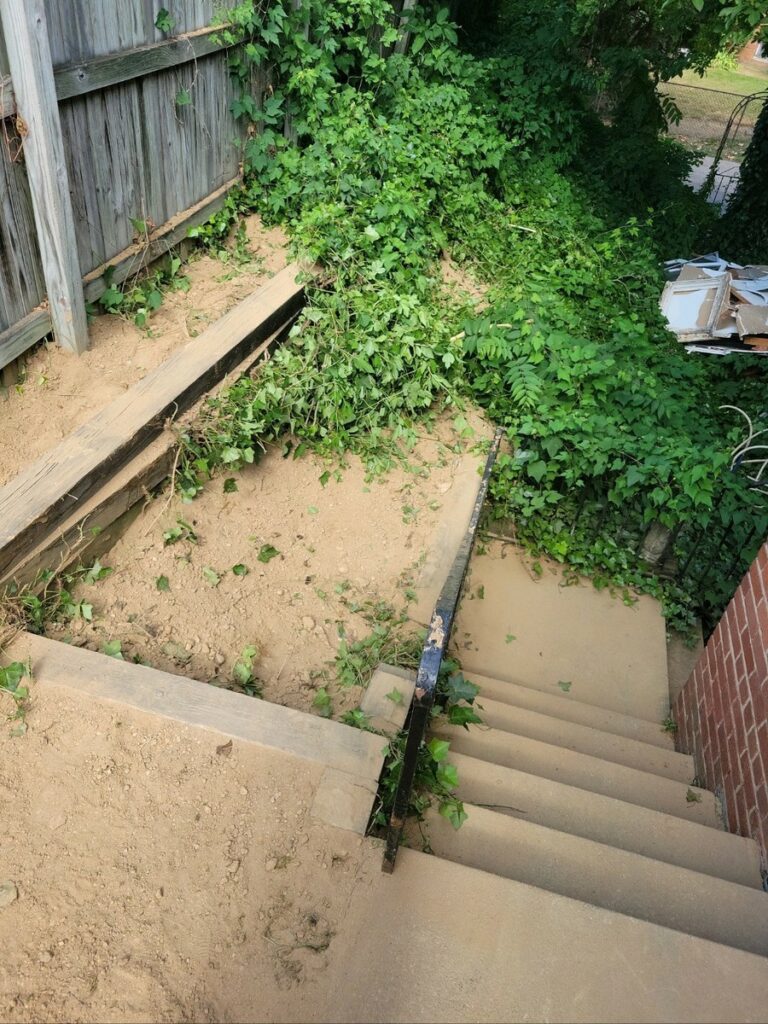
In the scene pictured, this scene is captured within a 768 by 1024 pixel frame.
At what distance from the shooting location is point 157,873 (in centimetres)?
246

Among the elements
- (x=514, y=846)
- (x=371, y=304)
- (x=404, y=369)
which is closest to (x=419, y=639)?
(x=514, y=846)

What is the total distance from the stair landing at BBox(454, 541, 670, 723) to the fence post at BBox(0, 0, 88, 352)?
300 centimetres

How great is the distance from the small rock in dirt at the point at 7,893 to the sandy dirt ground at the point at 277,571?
→ 3.63 ft

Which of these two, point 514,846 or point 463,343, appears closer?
point 514,846

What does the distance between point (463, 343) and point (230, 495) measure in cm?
238

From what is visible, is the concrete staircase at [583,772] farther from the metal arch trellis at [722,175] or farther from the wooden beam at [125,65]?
the metal arch trellis at [722,175]

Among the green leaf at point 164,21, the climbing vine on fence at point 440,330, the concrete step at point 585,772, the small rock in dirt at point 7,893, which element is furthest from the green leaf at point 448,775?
the green leaf at point 164,21

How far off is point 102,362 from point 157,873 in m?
2.93

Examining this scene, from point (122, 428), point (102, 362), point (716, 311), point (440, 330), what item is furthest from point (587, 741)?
point (716, 311)

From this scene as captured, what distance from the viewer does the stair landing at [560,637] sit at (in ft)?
15.3

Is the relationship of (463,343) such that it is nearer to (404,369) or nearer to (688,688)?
(404,369)

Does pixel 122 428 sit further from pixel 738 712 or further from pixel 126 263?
pixel 738 712

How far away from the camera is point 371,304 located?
5.43 metres

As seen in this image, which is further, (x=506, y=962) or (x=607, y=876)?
(x=607, y=876)
